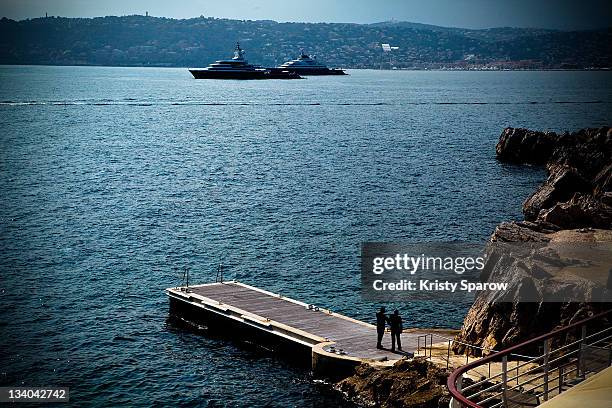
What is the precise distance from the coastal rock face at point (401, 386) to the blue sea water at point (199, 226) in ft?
3.29

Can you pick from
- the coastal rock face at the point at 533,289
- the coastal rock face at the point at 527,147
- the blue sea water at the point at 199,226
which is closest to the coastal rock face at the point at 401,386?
the blue sea water at the point at 199,226

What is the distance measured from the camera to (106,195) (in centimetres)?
6612

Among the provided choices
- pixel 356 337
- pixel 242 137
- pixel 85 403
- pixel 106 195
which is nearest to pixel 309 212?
pixel 106 195

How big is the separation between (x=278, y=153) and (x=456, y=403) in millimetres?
84846

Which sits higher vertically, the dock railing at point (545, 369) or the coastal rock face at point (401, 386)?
the dock railing at point (545, 369)

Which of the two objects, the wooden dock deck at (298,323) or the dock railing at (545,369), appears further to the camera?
the wooden dock deck at (298,323)

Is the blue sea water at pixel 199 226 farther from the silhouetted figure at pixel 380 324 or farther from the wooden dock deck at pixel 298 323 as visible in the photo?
the silhouetted figure at pixel 380 324

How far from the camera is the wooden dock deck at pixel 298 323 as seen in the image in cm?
2680

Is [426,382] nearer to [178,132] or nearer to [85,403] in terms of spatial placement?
[85,403]

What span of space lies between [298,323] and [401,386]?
692cm

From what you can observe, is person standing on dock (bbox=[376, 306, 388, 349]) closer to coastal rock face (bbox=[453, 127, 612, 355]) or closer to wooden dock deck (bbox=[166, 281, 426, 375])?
wooden dock deck (bbox=[166, 281, 426, 375])

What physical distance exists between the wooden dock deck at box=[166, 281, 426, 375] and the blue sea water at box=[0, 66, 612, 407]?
2.94 feet

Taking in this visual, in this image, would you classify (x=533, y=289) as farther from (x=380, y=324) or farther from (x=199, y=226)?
(x=199, y=226)

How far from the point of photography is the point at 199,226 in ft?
172
